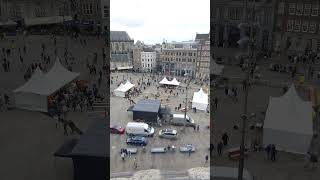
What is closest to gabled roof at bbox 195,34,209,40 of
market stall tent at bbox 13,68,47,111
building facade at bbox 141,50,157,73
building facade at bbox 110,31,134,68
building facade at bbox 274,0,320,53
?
building facade at bbox 141,50,157,73

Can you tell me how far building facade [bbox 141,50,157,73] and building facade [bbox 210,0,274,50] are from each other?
24.9 feet

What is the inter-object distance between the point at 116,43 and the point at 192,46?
136 inches

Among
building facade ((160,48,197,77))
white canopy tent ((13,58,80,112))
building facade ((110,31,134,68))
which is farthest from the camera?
building facade ((110,31,134,68))

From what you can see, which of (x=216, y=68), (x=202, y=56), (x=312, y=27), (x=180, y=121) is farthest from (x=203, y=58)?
Answer: (x=312, y=27)

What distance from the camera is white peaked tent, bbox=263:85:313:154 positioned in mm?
Answer: 5547

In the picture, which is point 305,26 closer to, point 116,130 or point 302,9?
point 302,9

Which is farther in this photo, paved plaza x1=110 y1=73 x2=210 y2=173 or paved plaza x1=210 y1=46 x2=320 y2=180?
paved plaza x1=110 y1=73 x2=210 y2=173

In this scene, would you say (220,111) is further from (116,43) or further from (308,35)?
(116,43)

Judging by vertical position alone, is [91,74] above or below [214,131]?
above

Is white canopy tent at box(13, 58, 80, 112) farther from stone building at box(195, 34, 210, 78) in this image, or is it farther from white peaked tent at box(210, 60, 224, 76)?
stone building at box(195, 34, 210, 78)

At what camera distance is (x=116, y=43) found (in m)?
17.2

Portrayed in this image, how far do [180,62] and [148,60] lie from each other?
3.79 feet

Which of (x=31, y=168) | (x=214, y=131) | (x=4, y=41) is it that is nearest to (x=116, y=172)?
(x=31, y=168)

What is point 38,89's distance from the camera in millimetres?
6895
